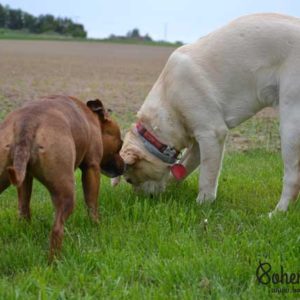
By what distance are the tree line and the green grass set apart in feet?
358

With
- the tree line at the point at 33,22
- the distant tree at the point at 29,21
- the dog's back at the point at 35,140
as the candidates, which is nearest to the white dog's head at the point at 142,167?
the dog's back at the point at 35,140

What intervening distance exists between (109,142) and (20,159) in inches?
71.7

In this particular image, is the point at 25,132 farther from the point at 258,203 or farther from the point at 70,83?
the point at 70,83

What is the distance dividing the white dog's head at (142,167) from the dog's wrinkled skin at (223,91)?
11 millimetres

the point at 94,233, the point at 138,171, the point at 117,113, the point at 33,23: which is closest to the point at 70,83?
the point at 117,113

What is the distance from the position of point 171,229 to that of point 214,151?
3.89 ft

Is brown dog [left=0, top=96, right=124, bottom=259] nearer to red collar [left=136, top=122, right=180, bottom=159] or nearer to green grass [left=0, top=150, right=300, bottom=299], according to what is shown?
green grass [left=0, top=150, right=300, bottom=299]

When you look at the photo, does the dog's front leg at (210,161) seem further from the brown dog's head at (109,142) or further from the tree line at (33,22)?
the tree line at (33,22)

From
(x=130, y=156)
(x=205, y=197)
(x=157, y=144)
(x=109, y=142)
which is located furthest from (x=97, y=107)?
(x=205, y=197)

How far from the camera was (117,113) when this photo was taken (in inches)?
523

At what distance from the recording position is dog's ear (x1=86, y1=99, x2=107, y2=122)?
5777mm

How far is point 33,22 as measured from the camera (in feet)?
376

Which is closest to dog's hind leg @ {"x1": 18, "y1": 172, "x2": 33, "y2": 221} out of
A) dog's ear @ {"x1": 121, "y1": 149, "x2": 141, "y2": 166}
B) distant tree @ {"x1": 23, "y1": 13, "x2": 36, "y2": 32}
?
dog's ear @ {"x1": 121, "y1": 149, "x2": 141, "y2": 166}

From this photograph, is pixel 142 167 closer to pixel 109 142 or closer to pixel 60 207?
pixel 109 142
